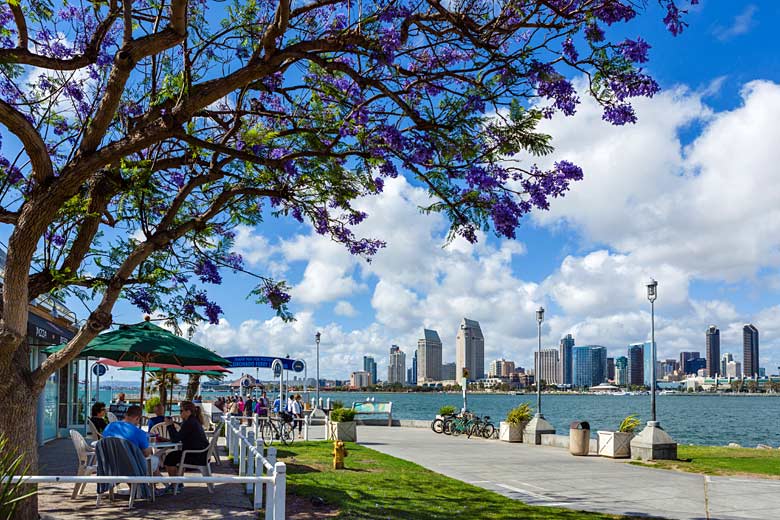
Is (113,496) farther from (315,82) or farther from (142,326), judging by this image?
(315,82)

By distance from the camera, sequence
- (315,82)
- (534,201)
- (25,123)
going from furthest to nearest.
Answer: (315,82) < (534,201) < (25,123)

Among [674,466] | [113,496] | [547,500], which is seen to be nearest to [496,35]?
[547,500]

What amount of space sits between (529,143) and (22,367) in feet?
21.0

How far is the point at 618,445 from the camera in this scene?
19500mm

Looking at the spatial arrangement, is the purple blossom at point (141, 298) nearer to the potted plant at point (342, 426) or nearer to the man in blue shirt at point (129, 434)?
the man in blue shirt at point (129, 434)

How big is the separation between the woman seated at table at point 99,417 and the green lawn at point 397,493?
3.94 m

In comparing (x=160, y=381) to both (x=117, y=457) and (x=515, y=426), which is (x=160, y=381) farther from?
(x=117, y=457)

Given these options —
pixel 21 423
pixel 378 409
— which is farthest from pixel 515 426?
pixel 21 423

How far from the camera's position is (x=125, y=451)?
981 cm

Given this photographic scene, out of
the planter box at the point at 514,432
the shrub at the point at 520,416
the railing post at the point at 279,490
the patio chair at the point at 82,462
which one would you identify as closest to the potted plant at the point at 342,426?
the planter box at the point at 514,432

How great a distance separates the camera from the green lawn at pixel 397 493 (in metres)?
10.5

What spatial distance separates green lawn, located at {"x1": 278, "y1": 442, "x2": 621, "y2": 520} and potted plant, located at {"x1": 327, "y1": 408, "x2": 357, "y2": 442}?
598cm

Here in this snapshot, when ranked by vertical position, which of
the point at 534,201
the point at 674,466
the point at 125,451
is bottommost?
the point at 674,466

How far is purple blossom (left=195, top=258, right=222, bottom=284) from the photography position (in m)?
12.9
